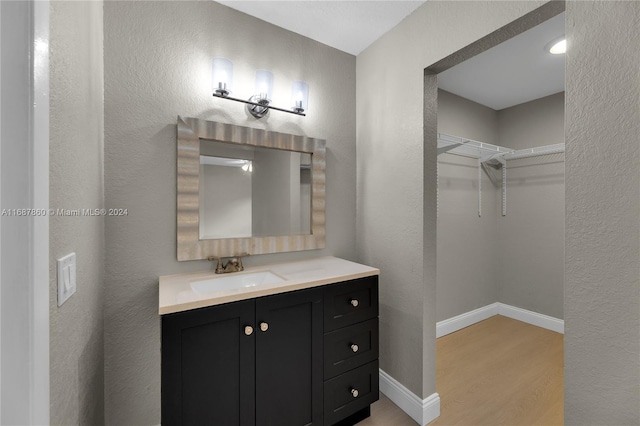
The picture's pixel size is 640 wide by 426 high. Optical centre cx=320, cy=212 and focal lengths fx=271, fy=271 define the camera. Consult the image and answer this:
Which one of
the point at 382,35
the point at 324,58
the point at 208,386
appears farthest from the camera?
the point at 324,58

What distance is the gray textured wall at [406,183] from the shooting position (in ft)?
5.21

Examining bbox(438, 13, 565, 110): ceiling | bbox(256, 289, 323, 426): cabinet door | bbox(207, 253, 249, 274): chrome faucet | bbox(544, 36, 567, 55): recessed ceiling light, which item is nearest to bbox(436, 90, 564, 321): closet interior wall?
bbox(438, 13, 565, 110): ceiling

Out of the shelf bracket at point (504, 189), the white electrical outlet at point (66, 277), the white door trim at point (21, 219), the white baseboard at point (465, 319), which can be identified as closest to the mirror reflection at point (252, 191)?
the white electrical outlet at point (66, 277)

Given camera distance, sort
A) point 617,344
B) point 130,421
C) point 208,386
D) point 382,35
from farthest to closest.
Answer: point 382,35 → point 130,421 → point 208,386 → point 617,344

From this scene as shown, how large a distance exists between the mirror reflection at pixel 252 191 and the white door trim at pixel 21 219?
0.98 m

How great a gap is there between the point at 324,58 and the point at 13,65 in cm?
181

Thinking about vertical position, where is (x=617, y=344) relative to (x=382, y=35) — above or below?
below

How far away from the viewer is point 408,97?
5.63 feet

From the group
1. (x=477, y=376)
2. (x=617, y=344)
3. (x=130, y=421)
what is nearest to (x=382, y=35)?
(x=617, y=344)

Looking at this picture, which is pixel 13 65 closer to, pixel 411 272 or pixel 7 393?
pixel 7 393

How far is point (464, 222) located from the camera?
2826 mm

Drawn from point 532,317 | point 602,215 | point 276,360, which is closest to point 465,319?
point 532,317

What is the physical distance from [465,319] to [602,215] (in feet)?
7.30

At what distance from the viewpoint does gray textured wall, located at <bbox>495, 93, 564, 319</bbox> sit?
2713 mm
